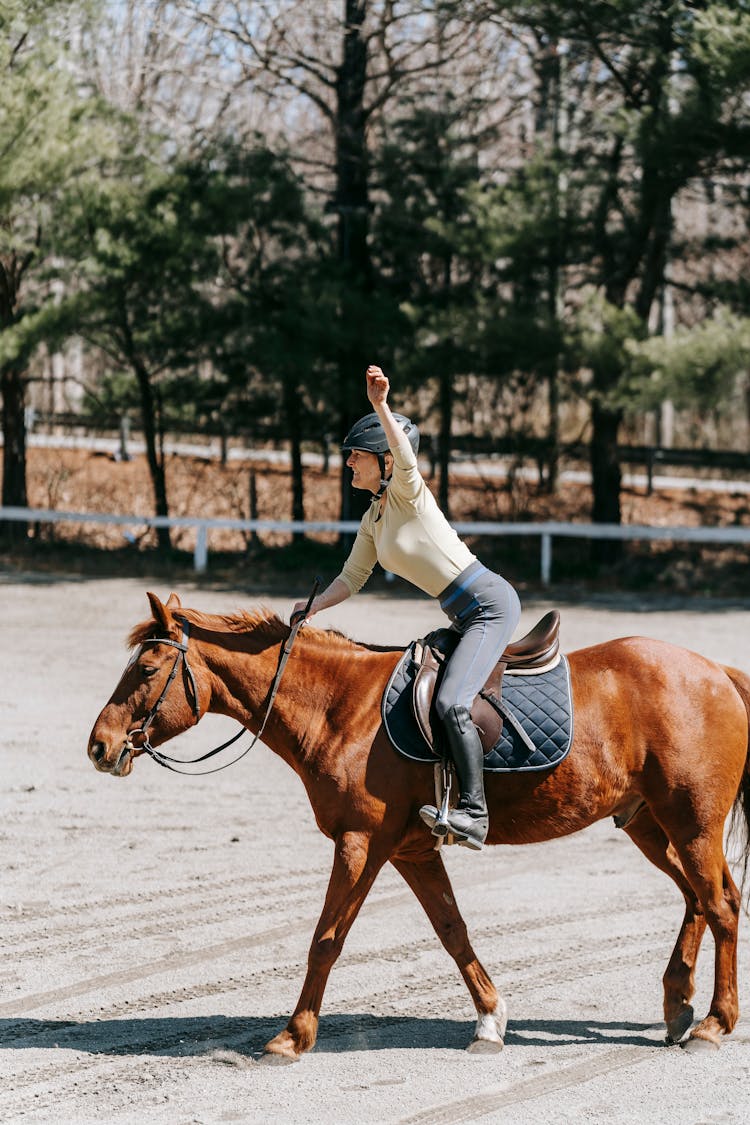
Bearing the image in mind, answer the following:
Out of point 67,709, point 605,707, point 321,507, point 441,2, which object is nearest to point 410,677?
point 605,707

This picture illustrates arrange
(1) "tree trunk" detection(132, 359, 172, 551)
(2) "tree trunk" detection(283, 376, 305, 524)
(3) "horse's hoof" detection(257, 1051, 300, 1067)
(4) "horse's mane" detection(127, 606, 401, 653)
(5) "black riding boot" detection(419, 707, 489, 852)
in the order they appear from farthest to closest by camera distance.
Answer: (1) "tree trunk" detection(132, 359, 172, 551) < (2) "tree trunk" detection(283, 376, 305, 524) < (4) "horse's mane" detection(127, 606, 401, 653) < (5) "black riding boot" detection(419, 707, 489, 852) < (3) "horse's hoof" detection(257, 1051, 300, 1067)

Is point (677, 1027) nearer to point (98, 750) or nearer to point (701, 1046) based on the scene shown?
point (701, 1046)

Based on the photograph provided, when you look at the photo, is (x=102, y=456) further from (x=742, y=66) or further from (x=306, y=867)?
(x=306, y=867)

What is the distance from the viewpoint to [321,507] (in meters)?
29.2

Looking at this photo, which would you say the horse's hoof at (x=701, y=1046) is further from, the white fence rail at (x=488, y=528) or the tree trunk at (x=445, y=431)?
the tree trunk at (x=445, y=431)

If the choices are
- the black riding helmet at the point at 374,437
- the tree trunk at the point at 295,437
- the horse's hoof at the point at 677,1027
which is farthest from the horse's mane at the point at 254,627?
the tree trunk at the point at 295,437

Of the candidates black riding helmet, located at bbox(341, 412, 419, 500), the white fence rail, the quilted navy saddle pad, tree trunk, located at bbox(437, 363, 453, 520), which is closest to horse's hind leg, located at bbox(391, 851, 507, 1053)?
the quilted navy saddle pad

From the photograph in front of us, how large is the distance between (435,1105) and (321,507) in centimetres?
2442

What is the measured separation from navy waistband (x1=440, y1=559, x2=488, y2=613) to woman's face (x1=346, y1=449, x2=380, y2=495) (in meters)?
0.50

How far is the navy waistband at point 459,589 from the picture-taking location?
18.6ft

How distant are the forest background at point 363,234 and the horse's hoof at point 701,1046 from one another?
15849mm

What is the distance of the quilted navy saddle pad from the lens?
564 centimetres

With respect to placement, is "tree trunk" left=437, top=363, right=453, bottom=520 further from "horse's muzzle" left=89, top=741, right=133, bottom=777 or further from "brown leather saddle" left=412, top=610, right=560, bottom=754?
"horse's muzzle" left=89, top=741, right=133, bottom=777

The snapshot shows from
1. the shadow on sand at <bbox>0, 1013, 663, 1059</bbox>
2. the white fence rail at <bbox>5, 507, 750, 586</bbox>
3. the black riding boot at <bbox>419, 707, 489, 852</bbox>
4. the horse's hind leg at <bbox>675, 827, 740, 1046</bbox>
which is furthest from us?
the white fence rail at <bbox>5, 507, 750, 586</bbox>
